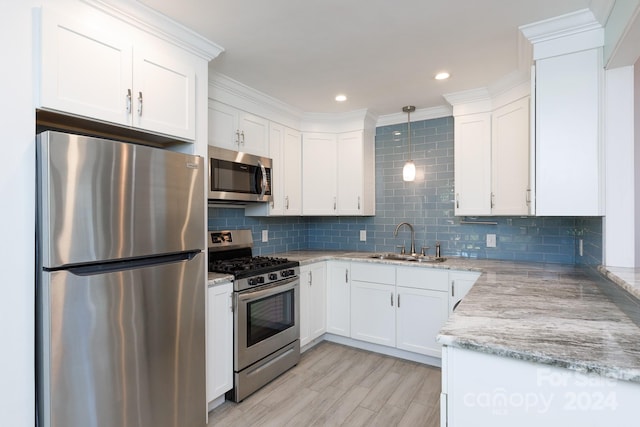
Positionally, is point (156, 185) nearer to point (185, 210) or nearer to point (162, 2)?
point (185, 210)

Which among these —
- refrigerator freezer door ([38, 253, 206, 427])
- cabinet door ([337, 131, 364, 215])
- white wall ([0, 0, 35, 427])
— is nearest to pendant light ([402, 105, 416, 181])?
cabinet door ([337, 131, 364, 215])

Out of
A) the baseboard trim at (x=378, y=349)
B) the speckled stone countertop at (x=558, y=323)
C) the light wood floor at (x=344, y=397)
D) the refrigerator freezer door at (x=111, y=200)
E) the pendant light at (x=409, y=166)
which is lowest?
the light wood floor at (x=344, y=397)

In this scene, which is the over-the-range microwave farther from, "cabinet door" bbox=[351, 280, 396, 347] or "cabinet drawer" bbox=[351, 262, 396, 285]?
"cabinet door" bbox=[351, 280, 396, 347]

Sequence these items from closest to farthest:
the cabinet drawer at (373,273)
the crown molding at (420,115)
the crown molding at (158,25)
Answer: the crown molding at (158,25)
the cabinet drawer at (373,273)
the crown molding at (420,115)

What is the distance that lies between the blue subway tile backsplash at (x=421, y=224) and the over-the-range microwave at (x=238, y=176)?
33 centimetres

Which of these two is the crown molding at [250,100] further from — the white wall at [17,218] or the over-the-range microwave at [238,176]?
the white wall at [17,218]

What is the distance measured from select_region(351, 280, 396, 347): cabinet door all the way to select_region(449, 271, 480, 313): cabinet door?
531mm

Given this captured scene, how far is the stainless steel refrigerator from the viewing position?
140 cm

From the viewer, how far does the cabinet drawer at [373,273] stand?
3.17 meters

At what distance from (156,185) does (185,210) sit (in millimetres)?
223

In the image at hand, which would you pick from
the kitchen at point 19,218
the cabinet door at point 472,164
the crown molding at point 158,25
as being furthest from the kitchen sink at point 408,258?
the kitchen at point 19,218

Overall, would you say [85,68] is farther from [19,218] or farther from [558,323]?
[558,323]

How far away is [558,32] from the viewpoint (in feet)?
6.42

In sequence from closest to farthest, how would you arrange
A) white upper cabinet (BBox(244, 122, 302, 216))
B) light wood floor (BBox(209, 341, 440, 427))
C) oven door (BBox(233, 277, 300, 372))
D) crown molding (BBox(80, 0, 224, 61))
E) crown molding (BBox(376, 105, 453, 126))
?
crown molding (BBox(80, 0, 224, 61)), light wood floor (BBox(209, 341, 440, 427)), oven door (BBox(233, 277, 300, 372)), white upper cabinet (BBox(244, 122, 302, 216)), crown molding (BBox(376, 105, 453, 126))
